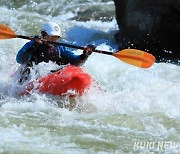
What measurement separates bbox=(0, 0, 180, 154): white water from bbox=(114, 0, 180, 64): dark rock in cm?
125

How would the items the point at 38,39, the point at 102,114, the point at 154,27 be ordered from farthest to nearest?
the point at 154,27
the point at 38,39
the point at 102,114

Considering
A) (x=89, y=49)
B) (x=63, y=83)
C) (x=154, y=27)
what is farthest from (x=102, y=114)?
(x=154, y=27)

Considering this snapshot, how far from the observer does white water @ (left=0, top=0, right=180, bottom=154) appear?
468 centimetres

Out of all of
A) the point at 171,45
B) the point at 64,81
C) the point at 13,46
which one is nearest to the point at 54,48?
the point at 64,81

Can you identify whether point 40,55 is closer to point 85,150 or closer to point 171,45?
point 85,150

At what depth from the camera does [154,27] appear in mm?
10203

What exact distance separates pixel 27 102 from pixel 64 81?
0.51 metres

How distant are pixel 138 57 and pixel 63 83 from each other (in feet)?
3.84

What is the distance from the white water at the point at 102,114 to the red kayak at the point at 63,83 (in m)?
0.10

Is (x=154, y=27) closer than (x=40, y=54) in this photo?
No

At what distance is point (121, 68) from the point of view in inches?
338

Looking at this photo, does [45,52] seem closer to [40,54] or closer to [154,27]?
[40,54]

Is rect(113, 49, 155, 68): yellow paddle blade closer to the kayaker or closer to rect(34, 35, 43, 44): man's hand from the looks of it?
the kayaker

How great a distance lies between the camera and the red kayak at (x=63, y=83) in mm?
5953
